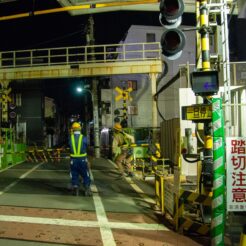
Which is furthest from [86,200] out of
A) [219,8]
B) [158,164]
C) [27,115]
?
[27,115]

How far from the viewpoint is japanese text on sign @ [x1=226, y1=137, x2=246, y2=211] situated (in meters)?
5.76

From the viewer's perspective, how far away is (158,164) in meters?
16.0

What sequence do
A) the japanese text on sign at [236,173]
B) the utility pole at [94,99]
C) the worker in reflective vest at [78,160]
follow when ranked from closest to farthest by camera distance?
the japanese text on sign at [236,173]
the worker in reflective vest at [78,160]
the utility pole at [94,99]

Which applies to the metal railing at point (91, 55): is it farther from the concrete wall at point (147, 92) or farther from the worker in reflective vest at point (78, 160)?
the worker in reflective vest at point (78, 160)

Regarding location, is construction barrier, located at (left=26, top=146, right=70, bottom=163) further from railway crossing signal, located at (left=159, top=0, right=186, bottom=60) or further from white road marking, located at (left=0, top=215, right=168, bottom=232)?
railway crossing signal, located at (left=159, top=0, right=186, bottom=60)

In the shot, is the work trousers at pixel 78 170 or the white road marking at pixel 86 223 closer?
the white road marking at pixel 86 223

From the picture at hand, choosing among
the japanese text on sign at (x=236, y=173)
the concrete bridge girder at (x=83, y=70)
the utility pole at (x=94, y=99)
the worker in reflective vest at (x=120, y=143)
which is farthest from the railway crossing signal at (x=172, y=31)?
the utility pole at (x=94, y=99)

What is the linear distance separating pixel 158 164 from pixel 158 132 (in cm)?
682

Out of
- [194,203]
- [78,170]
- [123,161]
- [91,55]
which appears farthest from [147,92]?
[194,203]

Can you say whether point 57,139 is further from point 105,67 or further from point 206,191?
point 206,191

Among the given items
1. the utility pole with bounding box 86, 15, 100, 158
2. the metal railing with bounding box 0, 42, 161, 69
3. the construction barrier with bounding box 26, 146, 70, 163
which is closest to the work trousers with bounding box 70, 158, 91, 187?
the construction barrier with bounding box 26, 146, 70, 163

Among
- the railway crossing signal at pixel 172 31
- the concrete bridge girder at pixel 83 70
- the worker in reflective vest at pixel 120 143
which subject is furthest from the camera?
the concrete bridge girder at pixel 83 70

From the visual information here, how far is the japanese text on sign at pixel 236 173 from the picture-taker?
5762 millimetres

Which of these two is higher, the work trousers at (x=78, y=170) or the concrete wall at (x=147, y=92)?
the concrete wall at (x=147, y=92)
